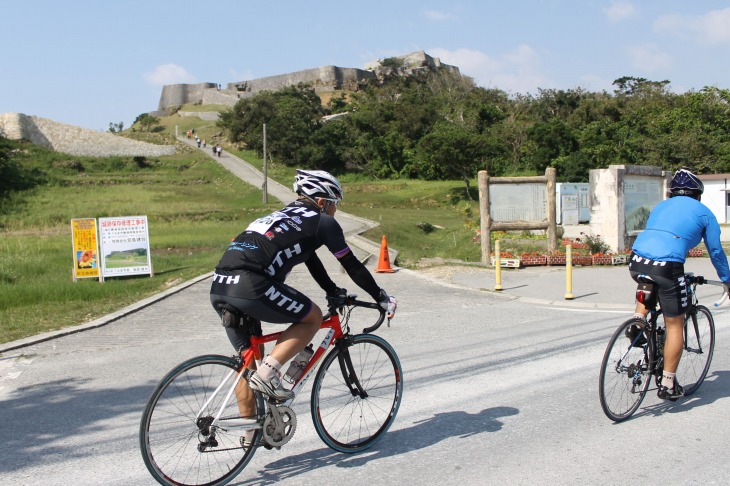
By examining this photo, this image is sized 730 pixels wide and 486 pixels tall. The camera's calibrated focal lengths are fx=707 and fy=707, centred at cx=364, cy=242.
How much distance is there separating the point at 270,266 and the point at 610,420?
3052 mm

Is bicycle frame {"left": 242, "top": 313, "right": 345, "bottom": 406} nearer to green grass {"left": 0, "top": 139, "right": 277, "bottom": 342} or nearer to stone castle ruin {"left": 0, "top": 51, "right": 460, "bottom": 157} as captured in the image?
green grass {"left": 0, "top": 139, "right": 277, "bottom": 342}

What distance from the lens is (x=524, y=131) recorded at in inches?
2309

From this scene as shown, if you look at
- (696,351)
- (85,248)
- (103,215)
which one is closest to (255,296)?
(696,351)

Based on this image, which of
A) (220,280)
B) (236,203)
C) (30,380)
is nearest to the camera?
(220,280)

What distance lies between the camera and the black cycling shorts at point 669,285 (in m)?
5.62

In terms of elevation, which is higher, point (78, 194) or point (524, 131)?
point (524, 131)

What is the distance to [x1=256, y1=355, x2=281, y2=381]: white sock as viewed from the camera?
172 inches

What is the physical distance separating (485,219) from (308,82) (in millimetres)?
106807

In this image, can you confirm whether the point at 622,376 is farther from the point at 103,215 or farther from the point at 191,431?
the point at 103,215

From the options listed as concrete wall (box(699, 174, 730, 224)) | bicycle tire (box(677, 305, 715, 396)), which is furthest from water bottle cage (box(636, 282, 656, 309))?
concrete wall (box(699, 174, 730, 224))

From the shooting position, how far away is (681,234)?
5719 mm

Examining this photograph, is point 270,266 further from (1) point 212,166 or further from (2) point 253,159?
(2) point 253,159

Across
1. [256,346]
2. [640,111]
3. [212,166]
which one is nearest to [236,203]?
[212,166]

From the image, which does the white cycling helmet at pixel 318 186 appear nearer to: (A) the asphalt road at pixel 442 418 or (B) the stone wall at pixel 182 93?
(A) the asphalt road at pixel 442 418
